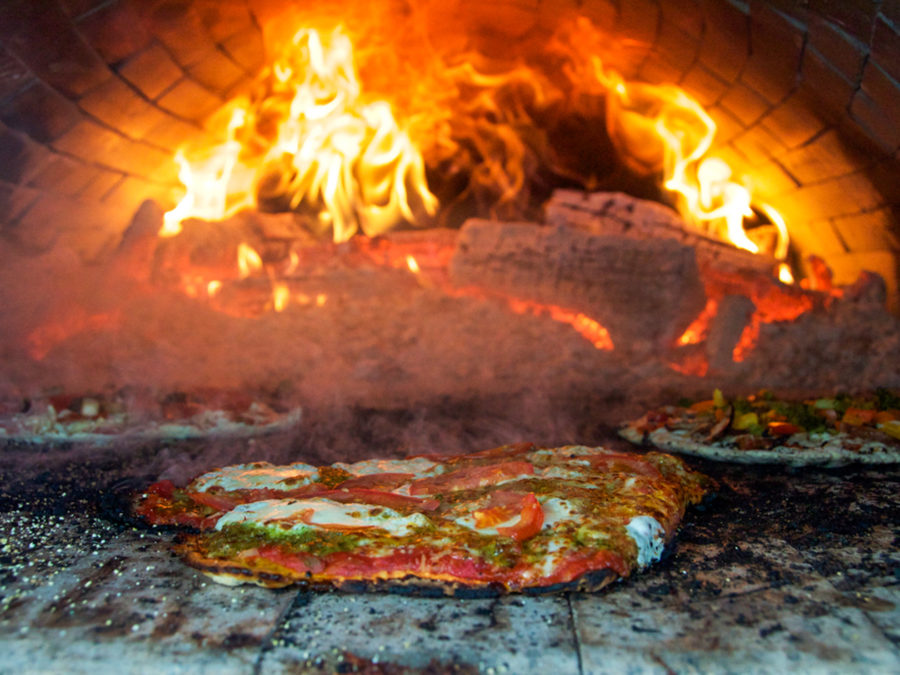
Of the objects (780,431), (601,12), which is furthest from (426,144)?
(780,431)

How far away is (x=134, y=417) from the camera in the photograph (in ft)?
15.7

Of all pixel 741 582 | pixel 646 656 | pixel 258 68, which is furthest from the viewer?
pixel 258 68

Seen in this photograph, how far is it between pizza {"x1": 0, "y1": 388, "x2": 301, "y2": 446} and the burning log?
2659mm

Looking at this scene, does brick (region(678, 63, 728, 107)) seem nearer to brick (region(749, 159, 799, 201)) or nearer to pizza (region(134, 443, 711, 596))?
brick (region(749, 159, 799, 201))

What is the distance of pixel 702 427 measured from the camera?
15.3ft

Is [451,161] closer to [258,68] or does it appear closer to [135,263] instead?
[258,68]

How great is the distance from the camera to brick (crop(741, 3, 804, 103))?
5.10 m

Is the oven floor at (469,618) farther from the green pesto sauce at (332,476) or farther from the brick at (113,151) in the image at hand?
the brick at (113,151)

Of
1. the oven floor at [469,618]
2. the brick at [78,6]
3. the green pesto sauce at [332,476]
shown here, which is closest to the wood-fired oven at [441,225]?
the brick at [78,6]

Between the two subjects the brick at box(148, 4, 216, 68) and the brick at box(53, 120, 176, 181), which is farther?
the brick at box(53, 120, 176, 181)

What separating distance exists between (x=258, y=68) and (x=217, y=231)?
6.37 feet

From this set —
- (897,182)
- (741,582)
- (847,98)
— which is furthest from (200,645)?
(897,182)

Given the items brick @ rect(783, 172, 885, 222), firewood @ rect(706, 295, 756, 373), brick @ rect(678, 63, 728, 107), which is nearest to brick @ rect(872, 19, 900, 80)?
brick @ rect(678, 63, 728, 107)

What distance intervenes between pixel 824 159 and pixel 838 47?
6.56ft
